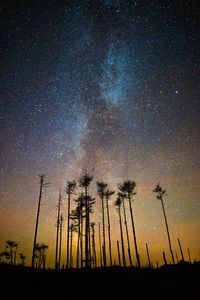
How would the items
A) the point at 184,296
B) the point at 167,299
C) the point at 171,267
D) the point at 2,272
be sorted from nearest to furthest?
the point at 167,299
the point at 184,296
the point at 2,272
the point at 171,267

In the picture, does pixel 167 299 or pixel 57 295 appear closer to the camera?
pixel 57 295

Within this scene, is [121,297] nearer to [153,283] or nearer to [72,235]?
[153,283]

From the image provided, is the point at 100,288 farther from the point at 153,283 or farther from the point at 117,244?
the point at 117,244

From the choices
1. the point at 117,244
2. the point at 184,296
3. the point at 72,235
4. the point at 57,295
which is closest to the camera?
the point at 57,295

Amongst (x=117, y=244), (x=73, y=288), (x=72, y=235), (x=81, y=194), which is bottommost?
(x=73, y=288)

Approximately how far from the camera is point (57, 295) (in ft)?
46.3

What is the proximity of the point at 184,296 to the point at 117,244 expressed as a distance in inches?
955

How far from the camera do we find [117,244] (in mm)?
39562

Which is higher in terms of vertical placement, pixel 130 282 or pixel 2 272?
pixel 2 272

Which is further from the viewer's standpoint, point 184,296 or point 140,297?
point 184,296

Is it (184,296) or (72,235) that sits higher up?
(72,235)

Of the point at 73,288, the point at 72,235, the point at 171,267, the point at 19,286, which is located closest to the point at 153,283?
the point at 73,288

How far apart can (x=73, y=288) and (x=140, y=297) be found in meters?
4.98

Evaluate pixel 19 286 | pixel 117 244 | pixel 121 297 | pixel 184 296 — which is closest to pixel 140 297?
pixel 121 297
